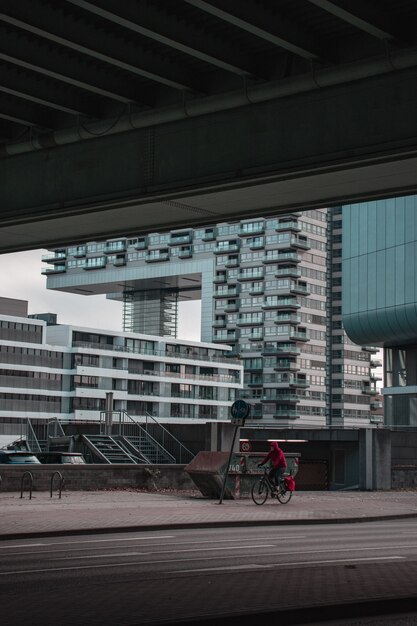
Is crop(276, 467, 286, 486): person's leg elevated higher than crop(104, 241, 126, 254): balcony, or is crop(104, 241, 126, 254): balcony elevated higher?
crop(104, 241, 126, 254): balcony

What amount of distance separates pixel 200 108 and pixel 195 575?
7246 mm

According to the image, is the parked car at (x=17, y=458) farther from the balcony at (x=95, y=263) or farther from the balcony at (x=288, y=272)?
the balcony at (x=95, y=263)

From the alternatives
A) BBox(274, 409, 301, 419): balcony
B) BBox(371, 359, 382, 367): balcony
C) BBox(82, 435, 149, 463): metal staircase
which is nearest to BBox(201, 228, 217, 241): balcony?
BBox(274, 409, 301, 419): balcony

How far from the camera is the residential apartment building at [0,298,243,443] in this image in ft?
361

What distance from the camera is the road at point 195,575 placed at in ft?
33.4

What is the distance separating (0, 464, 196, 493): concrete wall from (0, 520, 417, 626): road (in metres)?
11.3

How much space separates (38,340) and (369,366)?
3208 inches

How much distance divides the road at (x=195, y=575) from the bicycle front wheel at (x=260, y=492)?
7393 mm

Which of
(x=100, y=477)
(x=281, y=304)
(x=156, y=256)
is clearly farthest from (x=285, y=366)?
(x=100, y=477)

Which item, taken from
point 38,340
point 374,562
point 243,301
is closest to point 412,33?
point 374,562

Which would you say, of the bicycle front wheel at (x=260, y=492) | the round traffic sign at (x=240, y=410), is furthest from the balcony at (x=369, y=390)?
the round traffic sign at (x=240, y=410)

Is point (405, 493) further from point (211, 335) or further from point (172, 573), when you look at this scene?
point (211, 335)

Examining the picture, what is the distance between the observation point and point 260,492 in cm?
2911

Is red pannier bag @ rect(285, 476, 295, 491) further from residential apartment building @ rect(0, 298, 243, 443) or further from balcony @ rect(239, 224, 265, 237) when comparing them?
balcony @ rect(239, 224, 265, 237)
